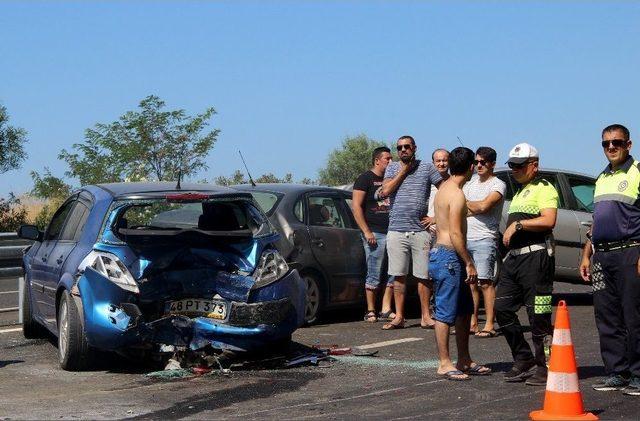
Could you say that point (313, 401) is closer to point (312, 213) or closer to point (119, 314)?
point (119, 314)

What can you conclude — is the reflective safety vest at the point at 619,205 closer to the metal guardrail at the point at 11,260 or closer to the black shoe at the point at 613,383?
the black shoe at the point at 613,383

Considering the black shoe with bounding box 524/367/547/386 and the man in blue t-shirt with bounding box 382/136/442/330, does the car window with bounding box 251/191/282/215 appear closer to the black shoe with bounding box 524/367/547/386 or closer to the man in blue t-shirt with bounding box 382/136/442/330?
the man in blue t-shirt with bounding box 382/136/442/330

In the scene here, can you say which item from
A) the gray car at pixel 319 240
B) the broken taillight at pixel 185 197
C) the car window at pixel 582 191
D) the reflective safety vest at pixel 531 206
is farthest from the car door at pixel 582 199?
the broken taillight at pixel 185 197

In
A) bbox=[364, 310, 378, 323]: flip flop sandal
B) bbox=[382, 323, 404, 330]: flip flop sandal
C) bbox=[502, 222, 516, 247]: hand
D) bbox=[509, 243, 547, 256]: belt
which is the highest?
bbox=[502, 222, 516, 247]: hand

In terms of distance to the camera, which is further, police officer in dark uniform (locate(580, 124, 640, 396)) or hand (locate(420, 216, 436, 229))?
hand (locate(420, 216, 436, 229))

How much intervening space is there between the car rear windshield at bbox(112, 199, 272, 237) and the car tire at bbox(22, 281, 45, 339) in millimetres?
1582

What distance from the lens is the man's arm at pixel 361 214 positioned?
13.1 metres

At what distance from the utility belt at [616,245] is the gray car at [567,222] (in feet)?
18.6

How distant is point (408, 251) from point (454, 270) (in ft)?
11.7

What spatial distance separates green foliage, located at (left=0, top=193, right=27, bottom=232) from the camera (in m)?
27.8

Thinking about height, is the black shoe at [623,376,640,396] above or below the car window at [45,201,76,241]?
below

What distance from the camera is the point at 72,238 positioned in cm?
1044

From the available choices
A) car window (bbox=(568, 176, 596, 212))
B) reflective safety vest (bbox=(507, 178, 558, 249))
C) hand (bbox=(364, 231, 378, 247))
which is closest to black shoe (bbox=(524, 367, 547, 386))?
reflective safety vest (bbox=(507, 178, 558, 249))

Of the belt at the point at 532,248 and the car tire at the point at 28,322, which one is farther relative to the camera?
the car tire at the point at 28,322
